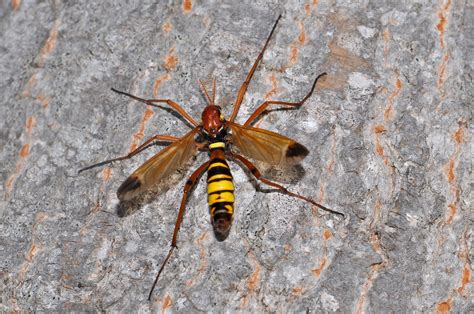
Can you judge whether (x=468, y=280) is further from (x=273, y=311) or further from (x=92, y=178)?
(x=92, y=178)

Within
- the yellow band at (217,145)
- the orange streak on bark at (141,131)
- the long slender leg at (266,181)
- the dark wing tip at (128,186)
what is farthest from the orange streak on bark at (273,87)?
the dark wing tip at (128,186)

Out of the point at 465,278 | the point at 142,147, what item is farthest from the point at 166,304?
the point at 465,278

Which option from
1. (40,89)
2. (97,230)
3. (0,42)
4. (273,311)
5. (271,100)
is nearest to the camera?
(273,311)

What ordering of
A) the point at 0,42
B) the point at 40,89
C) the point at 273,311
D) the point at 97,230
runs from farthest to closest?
the point at 0,42 < the point at 40,89 < the point at 97,230 < the point at 273,311

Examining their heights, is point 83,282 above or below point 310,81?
below

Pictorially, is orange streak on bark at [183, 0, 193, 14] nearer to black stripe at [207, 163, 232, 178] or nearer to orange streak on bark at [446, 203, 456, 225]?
black stripe at [207, 163, 232, 178]

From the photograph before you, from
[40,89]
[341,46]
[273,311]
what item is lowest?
[273,311]

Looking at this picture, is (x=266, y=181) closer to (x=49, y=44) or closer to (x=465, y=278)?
(x=465, y=278)

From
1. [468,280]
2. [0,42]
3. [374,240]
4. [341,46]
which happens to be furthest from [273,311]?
[0,42]

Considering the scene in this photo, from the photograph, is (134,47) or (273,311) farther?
(134,47)
